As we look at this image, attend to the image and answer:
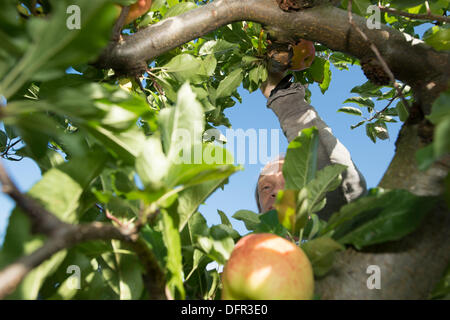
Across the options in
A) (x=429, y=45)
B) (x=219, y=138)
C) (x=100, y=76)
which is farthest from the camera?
(x=219, y=138)

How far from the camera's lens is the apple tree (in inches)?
13.6

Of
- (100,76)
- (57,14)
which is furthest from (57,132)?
(100,76)

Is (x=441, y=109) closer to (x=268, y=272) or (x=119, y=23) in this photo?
(x=268, y=272)

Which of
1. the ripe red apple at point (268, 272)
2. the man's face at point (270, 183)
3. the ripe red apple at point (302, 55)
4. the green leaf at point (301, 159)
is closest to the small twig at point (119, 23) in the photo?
the green leaf at point (301, 159)

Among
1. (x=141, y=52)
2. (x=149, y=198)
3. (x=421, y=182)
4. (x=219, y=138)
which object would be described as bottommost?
(x=219, y=138)

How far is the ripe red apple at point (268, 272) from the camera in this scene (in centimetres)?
51

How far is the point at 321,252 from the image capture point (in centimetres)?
56

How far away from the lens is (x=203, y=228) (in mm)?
689

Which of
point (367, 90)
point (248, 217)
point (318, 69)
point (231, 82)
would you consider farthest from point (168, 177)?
point (367, 90)

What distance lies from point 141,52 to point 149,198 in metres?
0.61

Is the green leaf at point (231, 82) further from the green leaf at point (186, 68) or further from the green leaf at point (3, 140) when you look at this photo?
the green leaf at point (3, 140)

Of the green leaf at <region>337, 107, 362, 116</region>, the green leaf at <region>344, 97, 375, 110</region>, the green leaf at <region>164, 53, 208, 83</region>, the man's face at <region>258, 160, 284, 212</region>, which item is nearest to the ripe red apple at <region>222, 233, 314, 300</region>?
the green leaf at <region>164, 53, 208, 83</region>

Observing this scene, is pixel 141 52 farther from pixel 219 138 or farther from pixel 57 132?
pixel 219 138

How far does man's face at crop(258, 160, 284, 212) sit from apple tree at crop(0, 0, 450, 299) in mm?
1030
